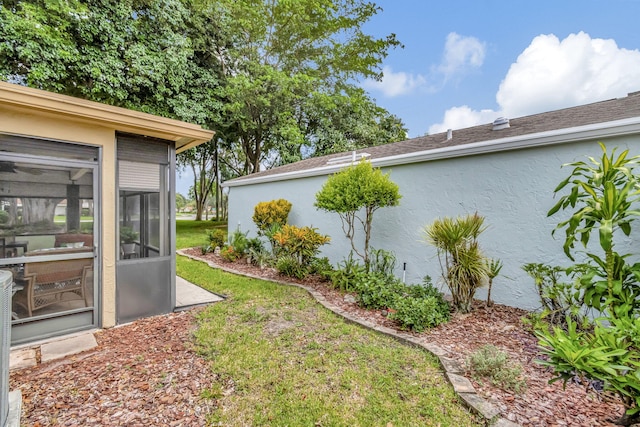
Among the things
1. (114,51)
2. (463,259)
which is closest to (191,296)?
(463,259)

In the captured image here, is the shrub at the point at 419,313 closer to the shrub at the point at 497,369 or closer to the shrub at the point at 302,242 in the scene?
the shrub at the point at 497,369

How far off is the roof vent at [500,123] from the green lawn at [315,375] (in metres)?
4.87

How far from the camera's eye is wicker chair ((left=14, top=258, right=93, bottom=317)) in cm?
398

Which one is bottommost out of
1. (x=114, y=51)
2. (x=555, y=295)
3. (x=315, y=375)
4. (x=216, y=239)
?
(x=315, y=375)

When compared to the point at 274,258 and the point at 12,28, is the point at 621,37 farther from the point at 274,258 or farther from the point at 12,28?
the point at 12,28

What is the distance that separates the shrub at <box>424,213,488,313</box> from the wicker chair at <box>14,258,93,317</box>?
18.2 ft

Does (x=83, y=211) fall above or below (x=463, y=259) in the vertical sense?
above

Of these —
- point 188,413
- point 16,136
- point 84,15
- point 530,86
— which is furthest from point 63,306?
point 530,86

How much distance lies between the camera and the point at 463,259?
468 centimetres

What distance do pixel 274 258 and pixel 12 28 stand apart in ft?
37.1

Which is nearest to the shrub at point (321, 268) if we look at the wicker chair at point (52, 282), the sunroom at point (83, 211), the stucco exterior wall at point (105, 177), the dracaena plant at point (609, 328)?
the sunroom at point (83, 211)

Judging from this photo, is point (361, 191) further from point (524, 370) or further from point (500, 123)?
point (524, 370)

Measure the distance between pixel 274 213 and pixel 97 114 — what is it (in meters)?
5.32

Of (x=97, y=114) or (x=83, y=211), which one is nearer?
(x=97, y=114)
